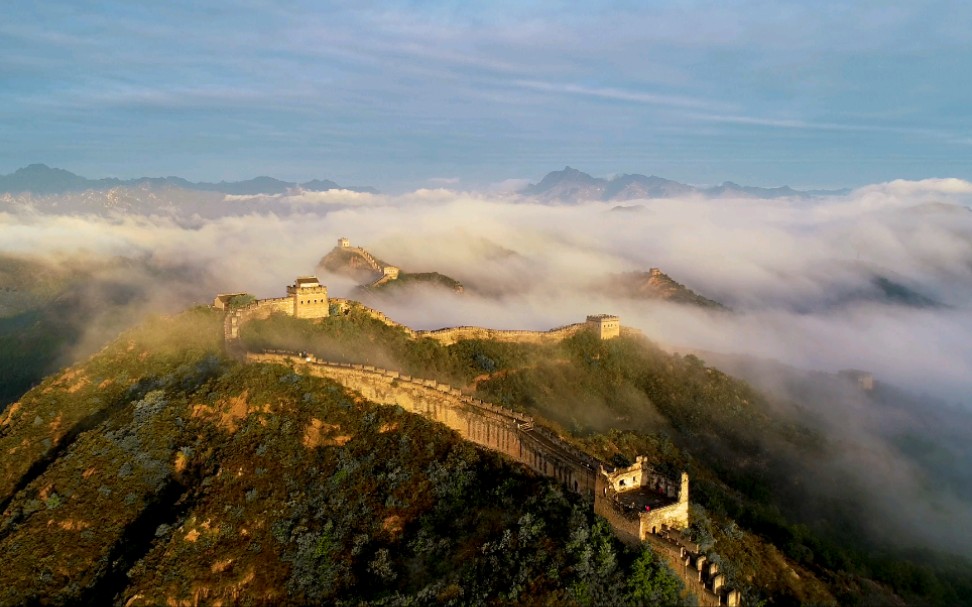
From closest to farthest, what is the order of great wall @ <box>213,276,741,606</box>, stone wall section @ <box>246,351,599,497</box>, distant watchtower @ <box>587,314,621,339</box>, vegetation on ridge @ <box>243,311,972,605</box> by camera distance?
1. great wall @ <box>213,276,741,606</box>
2. stone wall section @ <box>246,351,599,497</box>
3. vegetation on ridge @ <box>243,311,972,605</box>
4. distant watchtower @ <box>587,314,621,339</box>

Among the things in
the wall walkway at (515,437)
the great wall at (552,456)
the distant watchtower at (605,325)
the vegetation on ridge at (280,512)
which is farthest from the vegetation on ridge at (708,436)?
the vegetation on ridge at (280,512)

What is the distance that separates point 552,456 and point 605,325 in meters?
45.8

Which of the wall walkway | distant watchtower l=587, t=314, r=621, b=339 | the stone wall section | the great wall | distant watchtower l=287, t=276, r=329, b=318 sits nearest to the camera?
the wall walkway

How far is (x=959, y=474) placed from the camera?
3290 inches

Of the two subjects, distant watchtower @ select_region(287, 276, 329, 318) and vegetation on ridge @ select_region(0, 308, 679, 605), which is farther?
distant watchtower @ select_region(287, 276, 329, 318)

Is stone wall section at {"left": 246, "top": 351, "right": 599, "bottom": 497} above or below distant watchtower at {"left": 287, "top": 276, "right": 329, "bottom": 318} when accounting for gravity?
below

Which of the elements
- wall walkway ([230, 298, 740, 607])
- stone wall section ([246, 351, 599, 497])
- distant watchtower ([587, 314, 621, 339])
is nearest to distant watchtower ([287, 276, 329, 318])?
wall walkway ([230, 298, 740, 607])

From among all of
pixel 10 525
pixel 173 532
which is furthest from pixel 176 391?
pixel 173 532

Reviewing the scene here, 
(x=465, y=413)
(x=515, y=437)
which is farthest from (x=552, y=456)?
(x=465, y=413)

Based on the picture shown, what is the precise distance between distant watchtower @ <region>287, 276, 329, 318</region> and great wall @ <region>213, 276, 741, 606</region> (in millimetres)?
1845

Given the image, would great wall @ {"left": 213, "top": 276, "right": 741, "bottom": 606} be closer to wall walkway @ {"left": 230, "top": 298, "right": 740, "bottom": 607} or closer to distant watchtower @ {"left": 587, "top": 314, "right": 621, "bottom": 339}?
wall walkway @ {"left": 230, "top": 298, "right": 740, "bottom": 607}

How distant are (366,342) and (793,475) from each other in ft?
134

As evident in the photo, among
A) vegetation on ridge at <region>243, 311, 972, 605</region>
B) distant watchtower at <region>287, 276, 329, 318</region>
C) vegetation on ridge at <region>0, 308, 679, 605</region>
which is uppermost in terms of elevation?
distant watchtower at <region>287, 276, 329, 318</region>

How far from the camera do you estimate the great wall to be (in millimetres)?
34250
